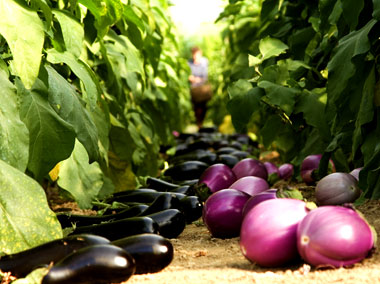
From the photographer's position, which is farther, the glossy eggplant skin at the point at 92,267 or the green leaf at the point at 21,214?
the green leaf at the point at 21,214

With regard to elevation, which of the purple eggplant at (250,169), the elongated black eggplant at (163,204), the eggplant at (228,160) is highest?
the elongated black eggplant at (163,204)

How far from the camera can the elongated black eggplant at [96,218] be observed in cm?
313

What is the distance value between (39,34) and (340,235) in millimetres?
1100

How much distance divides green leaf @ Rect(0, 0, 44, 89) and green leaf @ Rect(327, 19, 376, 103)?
1.16m

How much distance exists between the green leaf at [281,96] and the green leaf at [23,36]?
143cm

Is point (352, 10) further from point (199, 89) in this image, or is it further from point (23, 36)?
point (199, 89)

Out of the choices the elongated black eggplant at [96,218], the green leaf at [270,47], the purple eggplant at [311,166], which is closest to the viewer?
the elongated black eggplant at [96,218]

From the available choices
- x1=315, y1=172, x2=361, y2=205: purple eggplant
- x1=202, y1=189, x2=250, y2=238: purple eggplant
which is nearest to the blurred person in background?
x1=315, y1=172, x2=361, y2=205: purple eggplant

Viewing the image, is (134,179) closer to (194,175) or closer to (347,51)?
(194,175)

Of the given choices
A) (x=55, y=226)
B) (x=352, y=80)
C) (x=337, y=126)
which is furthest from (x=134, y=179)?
(x=55, y=226)

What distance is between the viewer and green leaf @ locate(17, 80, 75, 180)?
2.44m

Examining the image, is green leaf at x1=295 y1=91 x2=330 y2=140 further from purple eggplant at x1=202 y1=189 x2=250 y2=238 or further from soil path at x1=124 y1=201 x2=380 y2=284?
soil path at x1=124 y1=201 x2=380 y2=284

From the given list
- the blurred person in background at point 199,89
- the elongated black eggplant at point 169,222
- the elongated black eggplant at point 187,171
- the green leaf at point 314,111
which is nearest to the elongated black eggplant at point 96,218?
the elongated black eggplant at point 169,222

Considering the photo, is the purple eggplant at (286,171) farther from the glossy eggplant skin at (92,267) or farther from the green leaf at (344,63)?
the glossy eggplant skin at (92,267)
